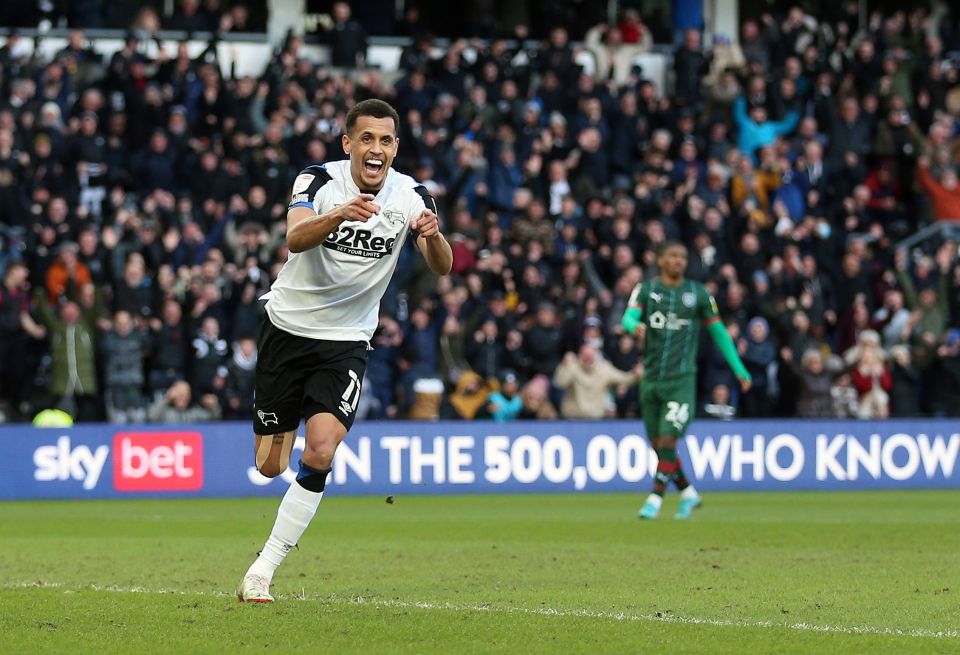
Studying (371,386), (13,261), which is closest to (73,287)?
(13,261)

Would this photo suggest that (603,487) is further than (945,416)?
No

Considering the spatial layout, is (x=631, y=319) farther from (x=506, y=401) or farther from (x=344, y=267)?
(x=344, y=267)

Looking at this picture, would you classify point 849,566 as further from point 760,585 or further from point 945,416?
point 945,416

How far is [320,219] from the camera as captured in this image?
7.98 m

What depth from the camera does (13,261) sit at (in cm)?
2006

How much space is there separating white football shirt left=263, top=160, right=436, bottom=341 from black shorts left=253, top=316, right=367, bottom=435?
68 mm

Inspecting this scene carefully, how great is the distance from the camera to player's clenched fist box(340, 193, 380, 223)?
7.84 metres

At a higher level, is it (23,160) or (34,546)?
(23,160)

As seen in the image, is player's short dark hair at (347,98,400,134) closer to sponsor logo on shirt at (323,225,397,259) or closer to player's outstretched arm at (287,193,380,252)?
player's outstretched arm at (287,193,380,252)

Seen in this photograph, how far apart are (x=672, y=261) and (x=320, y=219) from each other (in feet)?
23.7

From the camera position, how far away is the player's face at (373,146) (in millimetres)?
8375

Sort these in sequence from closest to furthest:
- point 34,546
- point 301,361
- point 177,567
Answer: point 301,361
point 177,567
point 34,546

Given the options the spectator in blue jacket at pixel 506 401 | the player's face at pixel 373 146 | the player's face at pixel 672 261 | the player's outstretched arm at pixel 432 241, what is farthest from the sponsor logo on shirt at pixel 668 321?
the player's face at pixel 373 146

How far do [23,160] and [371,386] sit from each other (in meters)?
5.12
